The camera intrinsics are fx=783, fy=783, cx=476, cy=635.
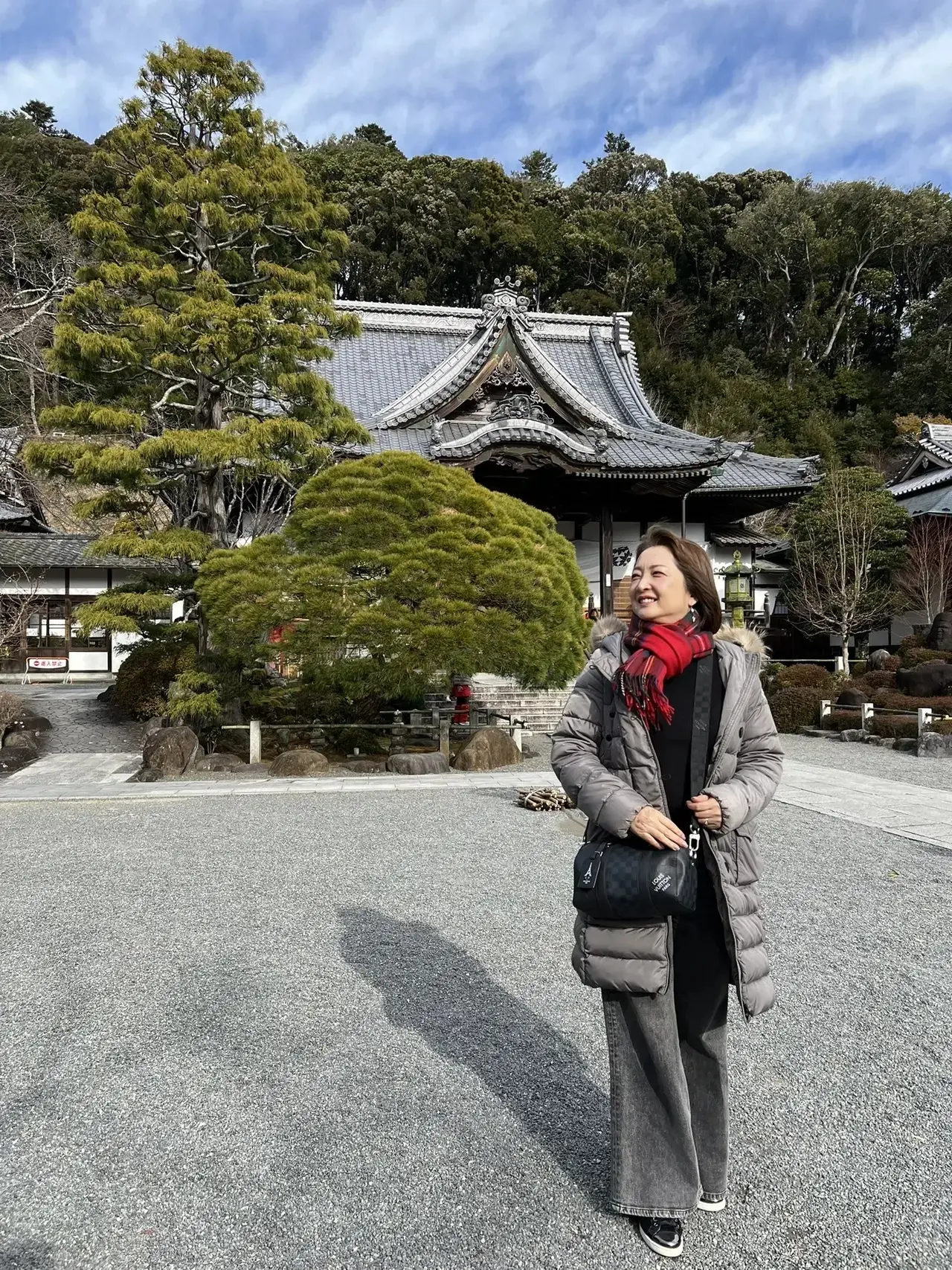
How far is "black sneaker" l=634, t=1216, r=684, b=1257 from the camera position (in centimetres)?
197

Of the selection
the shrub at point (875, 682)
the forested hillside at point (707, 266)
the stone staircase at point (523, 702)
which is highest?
the forested hillside at point (707, 266)

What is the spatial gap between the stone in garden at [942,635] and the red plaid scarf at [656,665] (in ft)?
50.3

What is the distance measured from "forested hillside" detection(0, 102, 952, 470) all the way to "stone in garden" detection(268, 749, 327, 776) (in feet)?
79.9

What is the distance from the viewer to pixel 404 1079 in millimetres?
2834

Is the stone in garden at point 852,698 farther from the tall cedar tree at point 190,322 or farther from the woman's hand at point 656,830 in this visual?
the woman's hand at point 656,830

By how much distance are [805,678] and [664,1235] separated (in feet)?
46.8

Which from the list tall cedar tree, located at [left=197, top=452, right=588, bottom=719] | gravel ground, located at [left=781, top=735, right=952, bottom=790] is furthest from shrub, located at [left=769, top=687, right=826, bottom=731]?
tall cedar tree, located at [left=197, top=452, right=588, bottom=719]

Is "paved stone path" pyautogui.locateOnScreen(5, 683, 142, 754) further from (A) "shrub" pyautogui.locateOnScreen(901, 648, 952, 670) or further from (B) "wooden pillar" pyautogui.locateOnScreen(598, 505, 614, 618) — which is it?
(A) "shrub" pyautogui.locateOnScreen(901, 648, 952, 670)

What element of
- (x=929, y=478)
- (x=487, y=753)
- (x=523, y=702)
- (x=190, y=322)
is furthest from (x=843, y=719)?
(x=929, y=478)

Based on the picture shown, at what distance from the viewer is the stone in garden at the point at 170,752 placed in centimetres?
975

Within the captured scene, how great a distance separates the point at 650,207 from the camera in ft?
115

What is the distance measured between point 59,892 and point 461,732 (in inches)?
287

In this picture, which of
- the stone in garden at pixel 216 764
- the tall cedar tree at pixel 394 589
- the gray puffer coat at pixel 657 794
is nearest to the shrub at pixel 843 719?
the tall cedar tree at pixel 394 589

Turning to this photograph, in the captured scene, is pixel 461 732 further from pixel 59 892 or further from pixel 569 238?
pixel 569 238
